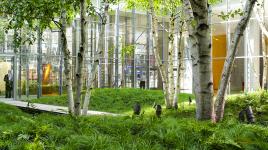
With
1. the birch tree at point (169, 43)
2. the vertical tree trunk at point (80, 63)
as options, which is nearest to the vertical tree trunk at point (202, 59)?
the vertical tree trunk at point (80, 63)

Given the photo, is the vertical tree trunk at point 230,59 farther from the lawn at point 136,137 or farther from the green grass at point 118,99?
the green grass at point 118,99

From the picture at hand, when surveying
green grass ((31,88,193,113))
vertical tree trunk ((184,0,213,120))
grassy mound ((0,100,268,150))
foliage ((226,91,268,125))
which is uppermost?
vertical tree trunk ((184,0,213,120))

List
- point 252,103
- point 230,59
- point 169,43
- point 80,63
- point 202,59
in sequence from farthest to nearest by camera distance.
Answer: point 169,43
point 252,103
point 80,63
point 230,59
point 202,59

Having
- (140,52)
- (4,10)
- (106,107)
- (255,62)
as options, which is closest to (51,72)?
Result: (140,52)

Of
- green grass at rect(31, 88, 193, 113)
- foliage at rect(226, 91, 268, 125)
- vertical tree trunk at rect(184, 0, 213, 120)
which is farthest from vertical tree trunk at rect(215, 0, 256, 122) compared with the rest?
green grass at rect(31, 88, 193, 113)

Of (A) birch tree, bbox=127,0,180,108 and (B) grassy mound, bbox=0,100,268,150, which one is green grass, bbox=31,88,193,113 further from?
(B) grassy mound, bbox=0,100,268,150

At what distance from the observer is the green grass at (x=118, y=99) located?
2031 centimetres

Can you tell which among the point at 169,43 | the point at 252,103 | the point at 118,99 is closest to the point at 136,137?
the point at 252,103

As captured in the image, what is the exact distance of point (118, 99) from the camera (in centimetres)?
2209

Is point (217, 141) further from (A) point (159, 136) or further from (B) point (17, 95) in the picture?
(B) point (17, 95)

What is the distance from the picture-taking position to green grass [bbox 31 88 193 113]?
66.6 feet

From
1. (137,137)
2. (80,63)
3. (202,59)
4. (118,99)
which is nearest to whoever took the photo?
(137,137)

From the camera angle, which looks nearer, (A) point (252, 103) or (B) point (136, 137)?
(B) point (136, 137)

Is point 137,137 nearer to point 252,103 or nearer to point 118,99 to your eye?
point 252,103
